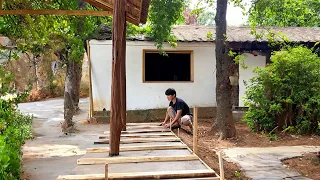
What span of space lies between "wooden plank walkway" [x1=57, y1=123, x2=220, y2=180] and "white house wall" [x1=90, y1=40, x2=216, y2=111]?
680 cm

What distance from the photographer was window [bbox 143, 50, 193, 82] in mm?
14281

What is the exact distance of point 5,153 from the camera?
11.3 ft

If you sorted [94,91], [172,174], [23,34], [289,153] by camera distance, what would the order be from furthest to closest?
[94,91]
[23,34]
[289,153]
[172,174]

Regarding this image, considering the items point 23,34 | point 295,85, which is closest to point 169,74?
point 295,85

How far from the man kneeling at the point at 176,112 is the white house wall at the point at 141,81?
13.8ft

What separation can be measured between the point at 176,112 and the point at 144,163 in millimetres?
Answer: 3908

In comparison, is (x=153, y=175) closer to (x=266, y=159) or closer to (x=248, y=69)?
(x=266, y=159)

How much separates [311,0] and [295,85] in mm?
12301

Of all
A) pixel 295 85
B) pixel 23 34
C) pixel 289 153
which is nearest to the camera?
pixel 289 153

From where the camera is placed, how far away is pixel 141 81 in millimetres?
12984

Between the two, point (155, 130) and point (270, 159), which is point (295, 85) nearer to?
point (270, 159)

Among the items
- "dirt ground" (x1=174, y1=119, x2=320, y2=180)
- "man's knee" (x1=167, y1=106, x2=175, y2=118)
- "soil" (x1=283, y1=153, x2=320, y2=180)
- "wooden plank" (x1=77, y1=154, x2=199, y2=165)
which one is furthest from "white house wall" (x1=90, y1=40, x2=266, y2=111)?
"wooden plank" (x1=77, y1=154, x2=199, y2=165)

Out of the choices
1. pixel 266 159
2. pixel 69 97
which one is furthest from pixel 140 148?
pixel 69 97

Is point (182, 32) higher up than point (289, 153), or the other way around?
point (182, 32)
